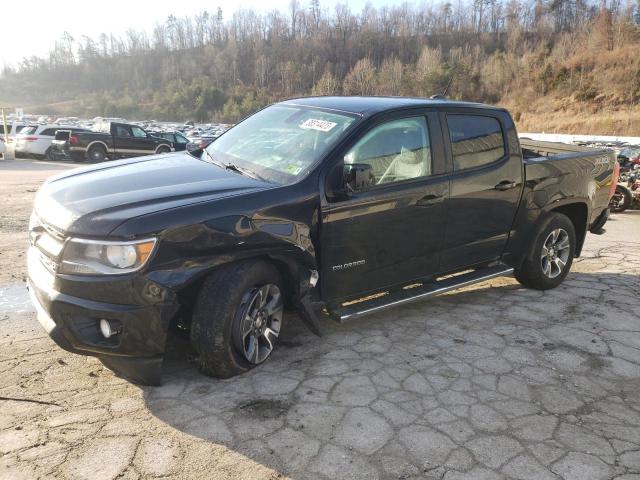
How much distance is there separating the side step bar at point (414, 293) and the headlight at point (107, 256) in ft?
4.77

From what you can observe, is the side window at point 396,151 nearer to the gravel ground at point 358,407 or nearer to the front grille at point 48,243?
the gravel ground at point 358,407

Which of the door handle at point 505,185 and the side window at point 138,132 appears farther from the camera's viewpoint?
the side window at point 138,132

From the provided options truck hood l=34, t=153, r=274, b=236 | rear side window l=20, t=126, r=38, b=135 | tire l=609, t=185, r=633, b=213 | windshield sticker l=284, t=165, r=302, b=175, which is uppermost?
windshield sticker l=284, t=165, r=302, b=175

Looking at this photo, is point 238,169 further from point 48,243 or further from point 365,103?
point 48,243

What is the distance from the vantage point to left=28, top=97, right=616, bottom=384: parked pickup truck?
10.1 ft

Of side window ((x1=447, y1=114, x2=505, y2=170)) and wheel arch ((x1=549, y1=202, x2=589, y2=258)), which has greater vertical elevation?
side window ((x1=447, y1=114, x2=505, y2=170))

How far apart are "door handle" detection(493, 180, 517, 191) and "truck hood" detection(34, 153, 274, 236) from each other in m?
2.23

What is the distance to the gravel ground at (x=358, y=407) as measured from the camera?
9.12 feet

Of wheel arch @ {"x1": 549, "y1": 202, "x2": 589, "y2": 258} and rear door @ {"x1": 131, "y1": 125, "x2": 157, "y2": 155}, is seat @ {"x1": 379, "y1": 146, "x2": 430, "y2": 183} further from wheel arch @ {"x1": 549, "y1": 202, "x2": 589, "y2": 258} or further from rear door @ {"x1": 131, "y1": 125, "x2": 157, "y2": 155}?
rear door @ {"x1": 131, "y1": 125, "x2": 157, "y2": 155}

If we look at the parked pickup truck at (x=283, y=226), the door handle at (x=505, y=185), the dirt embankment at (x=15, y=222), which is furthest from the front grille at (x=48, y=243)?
the door handle at (x=505, y=185)

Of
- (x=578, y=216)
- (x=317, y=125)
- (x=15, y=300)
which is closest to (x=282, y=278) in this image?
(x=317, y=125)

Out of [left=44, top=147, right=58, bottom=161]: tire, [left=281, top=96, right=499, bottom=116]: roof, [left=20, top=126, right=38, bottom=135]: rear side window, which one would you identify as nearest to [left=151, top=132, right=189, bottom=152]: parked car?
[left=44, top=147, right=58, bottom=161]: tire

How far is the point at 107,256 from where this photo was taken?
3.04 meters

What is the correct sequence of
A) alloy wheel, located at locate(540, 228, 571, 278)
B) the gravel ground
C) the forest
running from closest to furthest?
the gravel ground → alloy wheel, located at locate(540, 228, 571, 278) → the forest
